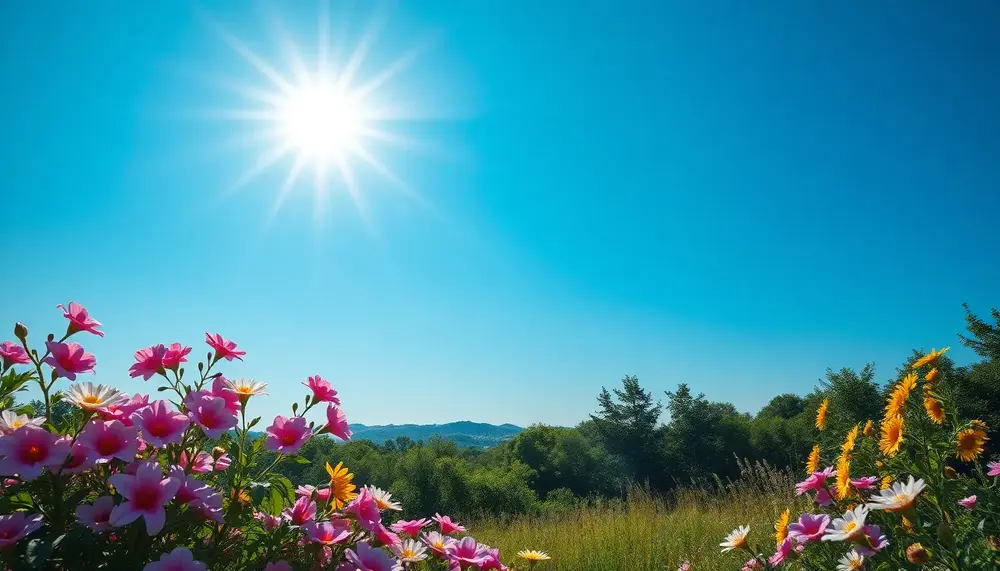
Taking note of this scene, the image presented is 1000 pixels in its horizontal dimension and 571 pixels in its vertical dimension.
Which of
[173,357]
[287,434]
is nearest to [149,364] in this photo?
[173,357]

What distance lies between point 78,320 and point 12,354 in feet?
0.38

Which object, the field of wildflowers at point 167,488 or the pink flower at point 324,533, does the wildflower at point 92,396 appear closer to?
the field of wildflowers at point 167,488

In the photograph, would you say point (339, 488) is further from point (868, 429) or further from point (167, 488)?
point (868, 429)

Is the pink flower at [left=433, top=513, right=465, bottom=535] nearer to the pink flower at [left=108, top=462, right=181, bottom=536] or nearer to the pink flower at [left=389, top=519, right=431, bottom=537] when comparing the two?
the pink flower at [left=389, top=519, right=431, bottom=537]

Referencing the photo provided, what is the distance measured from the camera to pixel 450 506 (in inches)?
792

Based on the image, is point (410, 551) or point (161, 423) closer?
point (161, 423)

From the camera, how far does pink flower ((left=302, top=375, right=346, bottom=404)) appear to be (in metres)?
1.12

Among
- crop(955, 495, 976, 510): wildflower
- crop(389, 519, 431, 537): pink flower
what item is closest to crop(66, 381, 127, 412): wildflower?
crop(389, 519, 431, 537): pink flower

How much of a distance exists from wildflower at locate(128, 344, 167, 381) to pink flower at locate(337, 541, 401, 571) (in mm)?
547

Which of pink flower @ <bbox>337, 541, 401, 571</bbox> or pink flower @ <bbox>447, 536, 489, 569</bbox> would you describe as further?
pink flower @ <bbox>447, 536, 489, 569</bbox>

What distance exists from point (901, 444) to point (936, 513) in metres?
0.28

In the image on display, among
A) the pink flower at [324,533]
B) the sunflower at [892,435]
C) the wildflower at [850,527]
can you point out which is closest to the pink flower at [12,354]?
the pink flower at [324,533]

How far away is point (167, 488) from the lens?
783mm

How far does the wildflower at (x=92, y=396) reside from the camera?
87cm
